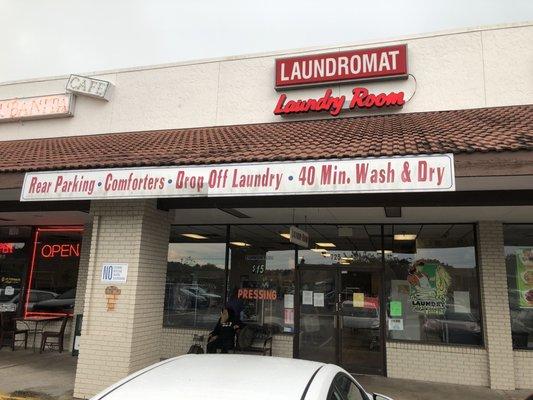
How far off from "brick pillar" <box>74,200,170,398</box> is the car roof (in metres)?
4.57

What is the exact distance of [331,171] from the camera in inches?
238

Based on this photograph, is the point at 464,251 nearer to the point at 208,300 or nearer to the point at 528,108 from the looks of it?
the point at 528,108

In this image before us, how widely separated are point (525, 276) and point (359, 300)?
11.3 feet

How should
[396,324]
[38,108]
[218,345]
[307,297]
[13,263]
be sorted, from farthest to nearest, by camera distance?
[13,263] < [38,108] < [307,297] < [396,324] < [218,345]

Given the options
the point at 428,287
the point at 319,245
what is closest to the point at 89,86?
the point at 319,245

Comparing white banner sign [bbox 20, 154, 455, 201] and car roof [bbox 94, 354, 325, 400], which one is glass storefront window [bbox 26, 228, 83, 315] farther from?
car roof [bbox 94, 354, 325, 400]

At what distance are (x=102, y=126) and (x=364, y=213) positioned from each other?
711 cm

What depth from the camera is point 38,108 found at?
1247 cm

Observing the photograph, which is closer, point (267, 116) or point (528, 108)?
point (528, 108)

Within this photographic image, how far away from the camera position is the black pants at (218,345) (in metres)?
9.60

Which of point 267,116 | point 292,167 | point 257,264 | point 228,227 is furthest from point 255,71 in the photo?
point 292,167

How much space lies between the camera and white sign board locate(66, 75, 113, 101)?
11.9 meters

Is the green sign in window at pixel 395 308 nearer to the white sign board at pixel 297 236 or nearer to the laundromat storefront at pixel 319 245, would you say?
the laundromat storefront at pixel 319 245

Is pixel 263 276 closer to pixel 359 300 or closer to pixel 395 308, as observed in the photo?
pixel 359 300
